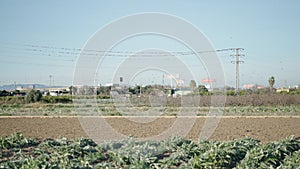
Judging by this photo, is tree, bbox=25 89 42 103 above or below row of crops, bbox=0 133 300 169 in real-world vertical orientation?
above

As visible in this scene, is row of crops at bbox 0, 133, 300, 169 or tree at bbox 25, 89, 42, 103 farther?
tree at bbox 25, 89, 42, 103

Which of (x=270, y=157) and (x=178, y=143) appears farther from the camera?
(x=178, y=143)

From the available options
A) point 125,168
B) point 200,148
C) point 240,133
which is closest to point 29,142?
point 125,168

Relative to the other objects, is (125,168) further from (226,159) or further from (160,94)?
(160,94)

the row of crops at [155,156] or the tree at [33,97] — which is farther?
the tree at [33,97]

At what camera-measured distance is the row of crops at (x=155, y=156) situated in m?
8.15

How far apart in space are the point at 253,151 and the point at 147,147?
302 cm

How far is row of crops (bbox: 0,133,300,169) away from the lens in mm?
8148

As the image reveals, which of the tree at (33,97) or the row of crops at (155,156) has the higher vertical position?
the tree at (33,97)

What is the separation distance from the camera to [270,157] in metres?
9.01

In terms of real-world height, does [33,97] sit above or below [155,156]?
above

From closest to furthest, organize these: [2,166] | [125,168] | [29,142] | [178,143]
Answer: [2,166], [125,168], [178,143], [29,142]

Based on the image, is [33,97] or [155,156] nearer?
[155,156]

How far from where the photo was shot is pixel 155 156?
9.33 m
